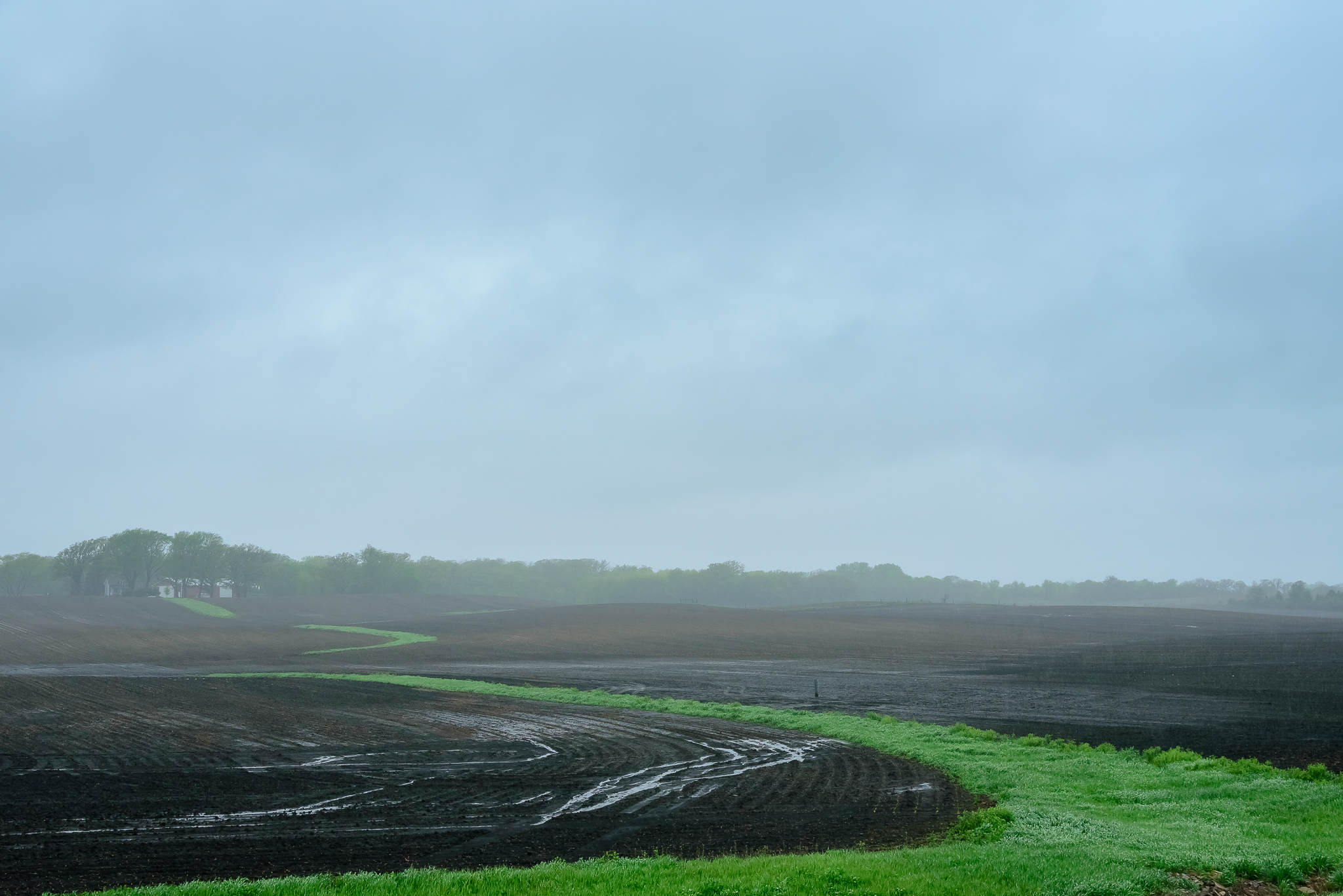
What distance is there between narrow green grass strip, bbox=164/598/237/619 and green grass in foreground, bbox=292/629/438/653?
15.5m

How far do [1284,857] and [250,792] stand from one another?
15.8 metres

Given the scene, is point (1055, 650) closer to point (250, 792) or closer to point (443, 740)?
point (443, 740)

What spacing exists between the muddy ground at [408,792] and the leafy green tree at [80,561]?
11254 centimetres

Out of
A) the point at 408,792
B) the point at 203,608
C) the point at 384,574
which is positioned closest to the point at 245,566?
the point at 384,574

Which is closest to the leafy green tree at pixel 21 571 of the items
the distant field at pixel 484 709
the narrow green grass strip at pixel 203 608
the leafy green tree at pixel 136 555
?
the leafy green tree at pixel 136 555

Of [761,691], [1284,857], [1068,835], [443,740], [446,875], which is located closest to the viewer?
[446,875]

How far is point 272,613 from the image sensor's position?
105500 mm

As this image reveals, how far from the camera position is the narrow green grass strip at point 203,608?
98.9 metres

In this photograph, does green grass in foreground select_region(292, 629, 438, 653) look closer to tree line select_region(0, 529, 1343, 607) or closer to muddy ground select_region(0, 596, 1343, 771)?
muddy ground select_region(0, 596, 1343, 771)

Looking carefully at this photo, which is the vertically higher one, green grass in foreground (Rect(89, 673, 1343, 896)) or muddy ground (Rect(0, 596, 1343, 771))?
green grass in foreground (Rect(89, 673, 1343, 896))

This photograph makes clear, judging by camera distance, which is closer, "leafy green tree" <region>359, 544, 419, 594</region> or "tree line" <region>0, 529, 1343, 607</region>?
"tree line" <region>0, 529, 1343, 607</region>

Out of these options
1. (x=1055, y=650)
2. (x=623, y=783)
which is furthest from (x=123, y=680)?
(x=1055, y=650)

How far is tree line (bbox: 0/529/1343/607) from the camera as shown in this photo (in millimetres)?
124125

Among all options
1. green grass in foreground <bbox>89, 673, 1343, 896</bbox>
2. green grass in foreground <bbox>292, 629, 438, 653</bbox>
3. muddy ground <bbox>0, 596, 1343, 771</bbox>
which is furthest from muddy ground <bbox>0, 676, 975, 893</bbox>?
green grass in foreground <bbox>292, 629, 438, 653</bbox>
